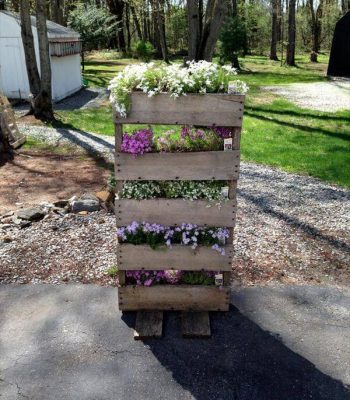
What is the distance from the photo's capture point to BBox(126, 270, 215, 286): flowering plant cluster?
16.1ft

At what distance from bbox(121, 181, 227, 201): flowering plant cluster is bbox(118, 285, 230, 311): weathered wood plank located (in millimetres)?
1065

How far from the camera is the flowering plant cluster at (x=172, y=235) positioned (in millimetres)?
4637

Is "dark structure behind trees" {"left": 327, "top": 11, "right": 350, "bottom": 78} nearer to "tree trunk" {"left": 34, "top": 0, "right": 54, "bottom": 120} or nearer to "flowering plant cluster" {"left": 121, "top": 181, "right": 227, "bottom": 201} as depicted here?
"tree trunk" {"left": 34, "top": 0, "right": 54, "bottom": 120}

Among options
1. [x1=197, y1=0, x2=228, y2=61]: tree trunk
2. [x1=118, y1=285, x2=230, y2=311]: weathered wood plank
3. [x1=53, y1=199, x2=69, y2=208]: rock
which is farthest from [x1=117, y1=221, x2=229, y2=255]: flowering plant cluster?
[x1=197, y1=0, x2=228, y2=61]: tree trunk

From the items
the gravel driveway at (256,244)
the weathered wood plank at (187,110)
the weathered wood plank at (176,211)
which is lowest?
the gravel driveway at (256,244)

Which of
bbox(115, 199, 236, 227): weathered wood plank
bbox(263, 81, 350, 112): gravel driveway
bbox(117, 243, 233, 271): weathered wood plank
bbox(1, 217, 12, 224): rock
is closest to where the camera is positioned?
bbox(115, 199, 236, 227): weathered wood plank

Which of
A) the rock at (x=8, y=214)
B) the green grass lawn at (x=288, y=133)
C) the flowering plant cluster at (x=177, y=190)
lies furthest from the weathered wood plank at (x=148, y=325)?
the green grass lawn at (x=288, y=133)

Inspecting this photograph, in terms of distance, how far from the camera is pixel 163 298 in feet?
16.0

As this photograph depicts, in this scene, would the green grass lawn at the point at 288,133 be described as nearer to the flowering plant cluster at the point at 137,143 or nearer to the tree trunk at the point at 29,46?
the tree trunk at the point at 29,46

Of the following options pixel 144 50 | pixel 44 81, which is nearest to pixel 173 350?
pixel 44 81

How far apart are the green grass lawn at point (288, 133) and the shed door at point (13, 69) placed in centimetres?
394

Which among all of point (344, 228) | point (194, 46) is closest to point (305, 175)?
point (344, 228)

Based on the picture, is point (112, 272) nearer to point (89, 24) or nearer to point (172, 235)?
point (172, 235)

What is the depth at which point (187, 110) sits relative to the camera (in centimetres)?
424
